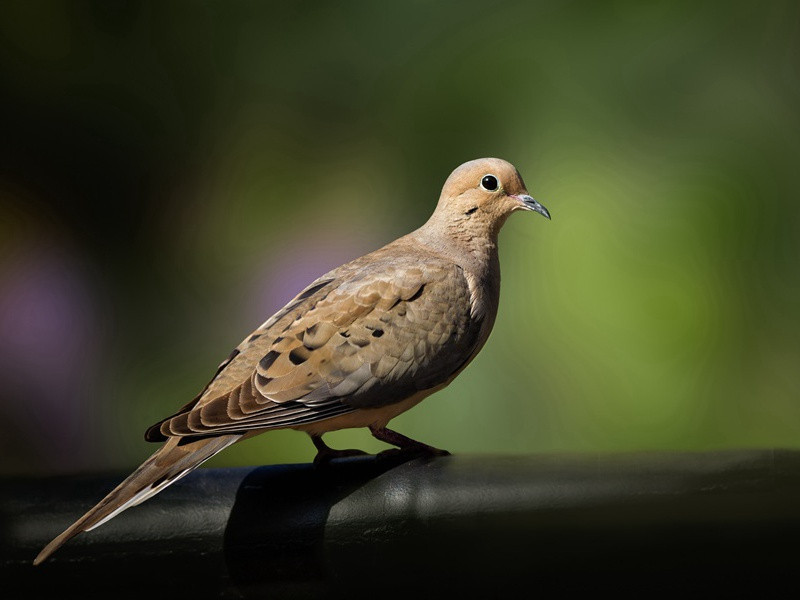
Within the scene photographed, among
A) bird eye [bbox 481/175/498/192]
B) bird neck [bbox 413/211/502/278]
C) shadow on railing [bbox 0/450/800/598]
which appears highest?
bird eye [bbox 481/175/498/192]

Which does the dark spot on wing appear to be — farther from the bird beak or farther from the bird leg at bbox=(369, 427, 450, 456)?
the bird beak

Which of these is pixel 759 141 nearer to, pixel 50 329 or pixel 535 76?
pixel 535 76

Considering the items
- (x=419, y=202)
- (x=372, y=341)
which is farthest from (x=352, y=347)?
(x=419, y=202)

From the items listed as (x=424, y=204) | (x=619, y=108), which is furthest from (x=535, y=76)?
(x=424, y=204)

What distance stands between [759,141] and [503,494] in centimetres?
208

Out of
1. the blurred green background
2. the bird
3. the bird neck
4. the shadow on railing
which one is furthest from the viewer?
the blurred green background

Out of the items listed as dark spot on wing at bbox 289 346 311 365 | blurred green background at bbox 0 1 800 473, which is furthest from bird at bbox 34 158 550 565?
blurred green background at bbox 0 1 800 473

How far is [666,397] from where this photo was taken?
2.94 metres

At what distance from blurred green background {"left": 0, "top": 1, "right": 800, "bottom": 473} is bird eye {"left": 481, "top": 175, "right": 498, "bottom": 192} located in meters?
1.09

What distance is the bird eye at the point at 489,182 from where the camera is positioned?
1.88 m

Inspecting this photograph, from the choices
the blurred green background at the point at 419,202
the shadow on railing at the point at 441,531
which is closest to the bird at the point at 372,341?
the shadow on railing at the point at 441,531

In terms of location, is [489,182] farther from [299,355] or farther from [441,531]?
[441,531]

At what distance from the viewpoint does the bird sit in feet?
5.21

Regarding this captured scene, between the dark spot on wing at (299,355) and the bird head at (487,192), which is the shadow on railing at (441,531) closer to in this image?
the dark spot on wing at (299,355)
